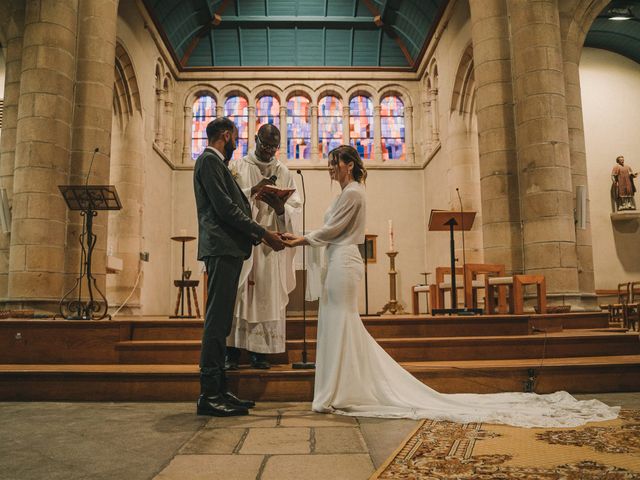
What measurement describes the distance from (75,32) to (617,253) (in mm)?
11938

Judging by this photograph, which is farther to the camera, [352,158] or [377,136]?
[377,136]

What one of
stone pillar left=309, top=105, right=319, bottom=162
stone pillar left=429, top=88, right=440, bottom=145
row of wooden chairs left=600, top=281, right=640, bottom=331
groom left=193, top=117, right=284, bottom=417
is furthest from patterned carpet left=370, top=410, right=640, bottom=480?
stone pillar left=309, top=105, right=319, bottom=162

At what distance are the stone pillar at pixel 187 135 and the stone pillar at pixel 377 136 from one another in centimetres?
536

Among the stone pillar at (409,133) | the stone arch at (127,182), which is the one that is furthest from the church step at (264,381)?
the stone pillar at (409,133)

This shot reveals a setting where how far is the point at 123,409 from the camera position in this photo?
3.93 m

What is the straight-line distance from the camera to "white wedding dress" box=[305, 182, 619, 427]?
11.8ft

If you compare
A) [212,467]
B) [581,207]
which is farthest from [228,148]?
[581,207]

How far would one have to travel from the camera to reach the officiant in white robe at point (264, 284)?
181 inches

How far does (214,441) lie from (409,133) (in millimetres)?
14269

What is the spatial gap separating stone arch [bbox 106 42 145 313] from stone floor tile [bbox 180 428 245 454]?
9159 millimetres

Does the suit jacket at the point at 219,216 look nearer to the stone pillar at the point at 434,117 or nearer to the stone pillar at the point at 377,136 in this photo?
the stone pillar at the point at 434,117

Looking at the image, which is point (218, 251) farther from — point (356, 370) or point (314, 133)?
point (314, 133)

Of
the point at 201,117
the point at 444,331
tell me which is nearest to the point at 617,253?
the point at 444,331

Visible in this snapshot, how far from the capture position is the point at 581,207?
7918 millimetres
